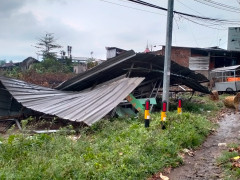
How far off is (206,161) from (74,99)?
5.54 meters

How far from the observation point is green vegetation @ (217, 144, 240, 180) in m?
3.79

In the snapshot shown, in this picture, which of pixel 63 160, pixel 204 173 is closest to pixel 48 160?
pixel 63 160

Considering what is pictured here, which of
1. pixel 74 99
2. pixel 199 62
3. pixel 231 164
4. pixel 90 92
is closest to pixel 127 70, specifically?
pixel 90 92

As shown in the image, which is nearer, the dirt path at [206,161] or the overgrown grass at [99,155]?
the overgrown grass at [99,155]

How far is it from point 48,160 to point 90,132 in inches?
113

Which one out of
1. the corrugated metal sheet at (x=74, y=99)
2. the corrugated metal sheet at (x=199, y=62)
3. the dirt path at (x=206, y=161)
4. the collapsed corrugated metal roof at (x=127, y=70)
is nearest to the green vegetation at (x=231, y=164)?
the dirt path at (x=206, y=161)

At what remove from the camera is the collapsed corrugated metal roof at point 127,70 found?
899 cm

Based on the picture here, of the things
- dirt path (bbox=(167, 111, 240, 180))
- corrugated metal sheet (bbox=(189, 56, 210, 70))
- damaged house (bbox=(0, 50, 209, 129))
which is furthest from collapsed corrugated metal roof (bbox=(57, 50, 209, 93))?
corrugated metal sheet (bbox=(189, 56, 210, 70))

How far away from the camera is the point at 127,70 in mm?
10102

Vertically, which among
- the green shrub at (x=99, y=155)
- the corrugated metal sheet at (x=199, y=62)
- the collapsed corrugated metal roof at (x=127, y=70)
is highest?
the corrugated metal sheet at (x=199, y=62)

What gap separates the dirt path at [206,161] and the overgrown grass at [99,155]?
0.23 meters

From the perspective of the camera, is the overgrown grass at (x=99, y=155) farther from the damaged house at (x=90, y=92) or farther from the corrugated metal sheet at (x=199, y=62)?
the corrugated metal sheet at (x=199, y=62)

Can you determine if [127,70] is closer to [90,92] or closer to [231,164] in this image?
[90,92]

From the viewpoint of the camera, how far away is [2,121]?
8914 mm
